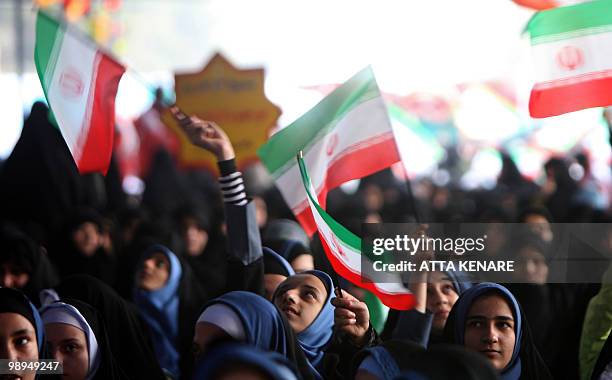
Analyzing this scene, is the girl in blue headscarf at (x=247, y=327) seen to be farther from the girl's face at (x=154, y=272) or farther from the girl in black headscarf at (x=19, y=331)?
the girl's face at (x=154, y=272)

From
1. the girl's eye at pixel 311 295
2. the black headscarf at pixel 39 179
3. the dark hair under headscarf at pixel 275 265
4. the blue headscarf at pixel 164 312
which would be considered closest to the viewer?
the girl's eye at pixel 311 295

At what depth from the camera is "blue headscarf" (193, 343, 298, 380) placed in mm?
2188

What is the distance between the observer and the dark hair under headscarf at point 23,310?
295 cm

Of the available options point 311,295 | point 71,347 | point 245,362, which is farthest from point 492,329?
point 71,347

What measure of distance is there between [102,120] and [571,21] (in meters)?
1.92

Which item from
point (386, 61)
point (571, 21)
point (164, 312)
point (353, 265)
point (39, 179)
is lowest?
point (164, 312)

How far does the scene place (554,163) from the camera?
8.02 meters

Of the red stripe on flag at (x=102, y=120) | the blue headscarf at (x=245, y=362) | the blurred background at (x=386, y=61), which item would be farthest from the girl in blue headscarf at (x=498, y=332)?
the blurred background at (x=386, y=61)

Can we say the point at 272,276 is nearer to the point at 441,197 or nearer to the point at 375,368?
the point at 375,368

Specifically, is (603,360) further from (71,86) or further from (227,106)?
(227,106)

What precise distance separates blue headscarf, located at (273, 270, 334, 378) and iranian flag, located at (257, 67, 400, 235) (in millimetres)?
707

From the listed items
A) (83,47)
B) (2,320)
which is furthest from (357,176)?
(2,320)

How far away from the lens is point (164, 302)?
4348 millimetres
